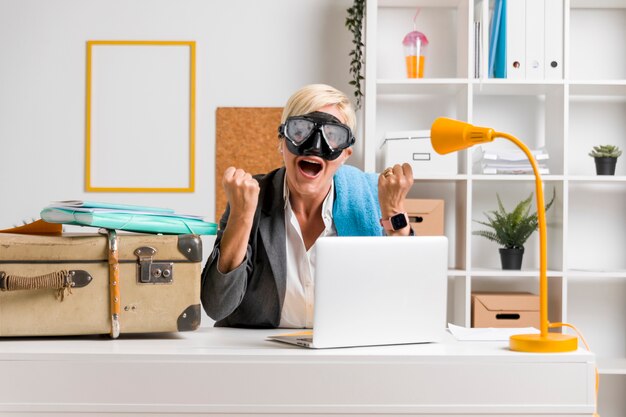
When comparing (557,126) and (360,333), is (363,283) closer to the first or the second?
(360,333)

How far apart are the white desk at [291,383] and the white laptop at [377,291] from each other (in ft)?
0.25

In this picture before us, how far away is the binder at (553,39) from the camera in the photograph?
3.47 metres

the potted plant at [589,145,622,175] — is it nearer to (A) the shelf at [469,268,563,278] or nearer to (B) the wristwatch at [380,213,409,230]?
(A) the shelf at [469,268,563,278]

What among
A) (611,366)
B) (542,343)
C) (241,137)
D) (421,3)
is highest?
(421,3)

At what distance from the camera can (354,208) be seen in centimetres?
223

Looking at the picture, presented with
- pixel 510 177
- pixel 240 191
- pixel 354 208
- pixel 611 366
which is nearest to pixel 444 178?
pixel 510 177

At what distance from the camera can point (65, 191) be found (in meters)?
3.75

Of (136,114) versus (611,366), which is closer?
(611,366)

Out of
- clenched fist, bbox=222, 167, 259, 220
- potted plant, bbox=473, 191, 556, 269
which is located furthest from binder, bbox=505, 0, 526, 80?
clenched fist, bbox=222, 167, 259, 220

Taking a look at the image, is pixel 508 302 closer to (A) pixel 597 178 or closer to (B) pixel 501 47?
(A) pixel 597 178

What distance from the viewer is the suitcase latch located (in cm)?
165

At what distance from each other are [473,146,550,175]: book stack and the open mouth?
155 cm

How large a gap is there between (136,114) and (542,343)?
2688 mm

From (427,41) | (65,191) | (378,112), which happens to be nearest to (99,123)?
(65,191)
